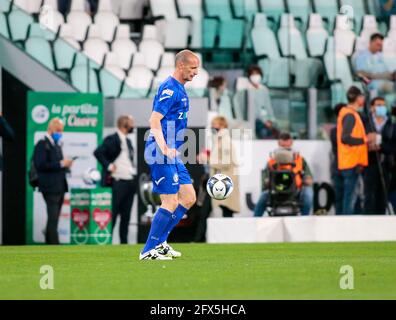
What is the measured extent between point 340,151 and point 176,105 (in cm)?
849

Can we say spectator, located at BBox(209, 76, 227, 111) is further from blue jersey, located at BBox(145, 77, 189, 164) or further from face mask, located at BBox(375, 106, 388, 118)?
blue jersey, located at BBox(145, 77, 189, 164)

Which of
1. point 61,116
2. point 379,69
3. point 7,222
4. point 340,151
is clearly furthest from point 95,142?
point 379,69

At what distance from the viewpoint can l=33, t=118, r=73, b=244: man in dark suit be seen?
20.3 metres

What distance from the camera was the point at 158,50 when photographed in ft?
79.6


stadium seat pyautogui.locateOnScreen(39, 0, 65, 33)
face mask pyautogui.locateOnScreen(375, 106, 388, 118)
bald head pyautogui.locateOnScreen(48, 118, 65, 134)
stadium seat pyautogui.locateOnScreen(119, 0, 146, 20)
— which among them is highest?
stadium seat pyautogui.locateOnScreen(119, 0, 146, 20)

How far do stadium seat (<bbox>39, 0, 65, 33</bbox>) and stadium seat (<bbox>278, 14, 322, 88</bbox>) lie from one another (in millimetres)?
4167

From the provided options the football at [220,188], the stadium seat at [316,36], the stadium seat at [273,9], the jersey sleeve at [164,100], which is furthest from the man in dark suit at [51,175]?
the jersey sleeve at [164,100]

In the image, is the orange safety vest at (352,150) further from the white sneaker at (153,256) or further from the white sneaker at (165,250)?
the white sneaker at (153,256)

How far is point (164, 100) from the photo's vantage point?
1326cm

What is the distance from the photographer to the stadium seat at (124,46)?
2388 centimetres

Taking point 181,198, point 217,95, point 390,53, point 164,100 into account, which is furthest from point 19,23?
point 164,100

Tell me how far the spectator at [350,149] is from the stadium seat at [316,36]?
242cm

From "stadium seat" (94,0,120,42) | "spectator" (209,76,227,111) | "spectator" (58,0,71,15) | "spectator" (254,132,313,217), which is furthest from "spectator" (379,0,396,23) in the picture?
"spectator" (58,0,71,15)

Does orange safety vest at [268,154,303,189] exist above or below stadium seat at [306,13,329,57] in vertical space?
below
